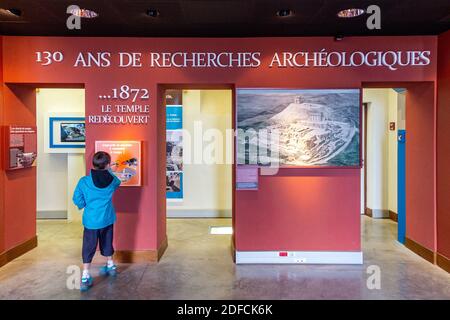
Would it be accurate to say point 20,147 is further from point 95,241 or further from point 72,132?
point 72,132

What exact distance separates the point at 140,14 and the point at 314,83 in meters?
2.14

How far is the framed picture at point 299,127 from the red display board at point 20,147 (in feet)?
8.98

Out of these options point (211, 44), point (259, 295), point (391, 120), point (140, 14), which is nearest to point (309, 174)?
point (259, 295)

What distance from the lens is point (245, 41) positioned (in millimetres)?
4410

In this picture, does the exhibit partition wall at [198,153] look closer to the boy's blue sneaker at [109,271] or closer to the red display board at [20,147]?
the red display board at [20,147]

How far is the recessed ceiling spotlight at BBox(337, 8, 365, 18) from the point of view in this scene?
11.8 feet

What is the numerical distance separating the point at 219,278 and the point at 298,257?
106 centimetres

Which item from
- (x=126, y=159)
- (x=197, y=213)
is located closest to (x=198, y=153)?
(x=197, y=213)

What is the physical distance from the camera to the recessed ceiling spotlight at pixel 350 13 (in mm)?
3605

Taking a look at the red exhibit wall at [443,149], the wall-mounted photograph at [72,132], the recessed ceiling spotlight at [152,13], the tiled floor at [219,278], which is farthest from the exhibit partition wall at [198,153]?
the red exhibit wall at [443,149]

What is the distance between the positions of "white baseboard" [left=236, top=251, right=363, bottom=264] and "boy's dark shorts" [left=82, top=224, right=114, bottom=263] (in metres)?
1.53

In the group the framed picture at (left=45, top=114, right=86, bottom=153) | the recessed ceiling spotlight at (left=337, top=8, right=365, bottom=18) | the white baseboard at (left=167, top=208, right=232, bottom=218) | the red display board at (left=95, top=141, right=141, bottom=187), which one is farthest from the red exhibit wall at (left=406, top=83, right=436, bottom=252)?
the framed picture at (left=45, top=114, right=86, bottom=153)

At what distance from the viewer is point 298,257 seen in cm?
445
